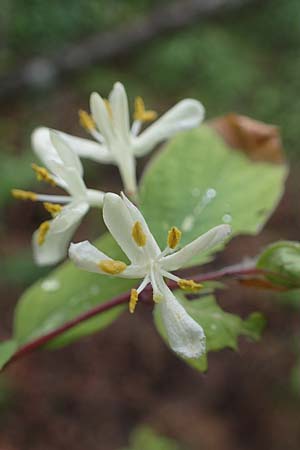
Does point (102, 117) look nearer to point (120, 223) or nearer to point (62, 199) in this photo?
point (62, 199)

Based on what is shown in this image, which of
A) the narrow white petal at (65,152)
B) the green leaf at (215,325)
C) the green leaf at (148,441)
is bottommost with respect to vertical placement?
the green leaf at (148,441)

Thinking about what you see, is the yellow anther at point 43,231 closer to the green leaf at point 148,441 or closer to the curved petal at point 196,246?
the curved petal at point 196,246

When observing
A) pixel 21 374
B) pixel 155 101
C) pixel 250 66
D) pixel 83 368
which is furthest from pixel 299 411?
pixel 250 66

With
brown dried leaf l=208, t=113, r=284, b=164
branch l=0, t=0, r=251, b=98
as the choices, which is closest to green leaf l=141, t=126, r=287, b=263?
brown dried leaf l=208, t=113, r=284, b=164

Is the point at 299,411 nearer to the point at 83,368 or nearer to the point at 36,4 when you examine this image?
the point at 83,368

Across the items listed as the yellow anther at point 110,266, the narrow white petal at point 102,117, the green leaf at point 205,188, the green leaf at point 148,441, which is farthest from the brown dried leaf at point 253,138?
the green leaf at point 148,441

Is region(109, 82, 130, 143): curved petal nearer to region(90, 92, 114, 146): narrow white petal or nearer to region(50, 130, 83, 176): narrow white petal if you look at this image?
region(90, 92, 114, 146): narrow white petal

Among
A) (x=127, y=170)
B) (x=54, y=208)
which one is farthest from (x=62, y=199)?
(x=127, y=170)

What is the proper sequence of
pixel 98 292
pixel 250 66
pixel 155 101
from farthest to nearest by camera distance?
pixel 250 66 → pixel 155 101 → pixel 98 292
